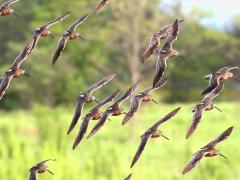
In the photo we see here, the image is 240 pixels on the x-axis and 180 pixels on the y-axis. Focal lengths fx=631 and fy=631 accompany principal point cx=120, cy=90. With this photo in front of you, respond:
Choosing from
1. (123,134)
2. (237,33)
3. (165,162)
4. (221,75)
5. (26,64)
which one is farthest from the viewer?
(237,33)

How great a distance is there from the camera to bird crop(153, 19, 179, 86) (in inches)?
68.9

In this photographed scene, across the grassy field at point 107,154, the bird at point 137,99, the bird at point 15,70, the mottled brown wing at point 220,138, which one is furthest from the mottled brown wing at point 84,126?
the grassy field at point 107,154

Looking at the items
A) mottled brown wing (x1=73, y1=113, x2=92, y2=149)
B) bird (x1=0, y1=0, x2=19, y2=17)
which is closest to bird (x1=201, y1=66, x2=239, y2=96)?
mottled brown wing (x1=73, y1=113, x2=92, y2=149)

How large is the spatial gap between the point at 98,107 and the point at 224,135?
1.24ft

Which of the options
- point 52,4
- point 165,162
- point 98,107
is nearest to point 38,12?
point 52,4

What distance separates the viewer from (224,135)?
185 cm

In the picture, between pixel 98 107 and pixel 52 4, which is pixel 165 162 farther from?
pixel 52 4

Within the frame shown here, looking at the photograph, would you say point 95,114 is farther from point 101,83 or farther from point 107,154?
point 107,154

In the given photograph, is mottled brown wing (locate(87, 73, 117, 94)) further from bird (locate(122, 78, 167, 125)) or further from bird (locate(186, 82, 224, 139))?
bird (locate(186, 82, 224, 139))

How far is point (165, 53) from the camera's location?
6.20 ft

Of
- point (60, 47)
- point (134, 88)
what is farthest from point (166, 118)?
point (60, 47)

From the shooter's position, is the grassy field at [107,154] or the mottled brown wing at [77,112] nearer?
the mottled brown wing at [77,112]

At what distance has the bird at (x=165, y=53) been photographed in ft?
5.74

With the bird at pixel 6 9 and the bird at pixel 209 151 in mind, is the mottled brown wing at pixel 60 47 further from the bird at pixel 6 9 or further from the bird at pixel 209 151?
the bird at pixel 209 151
